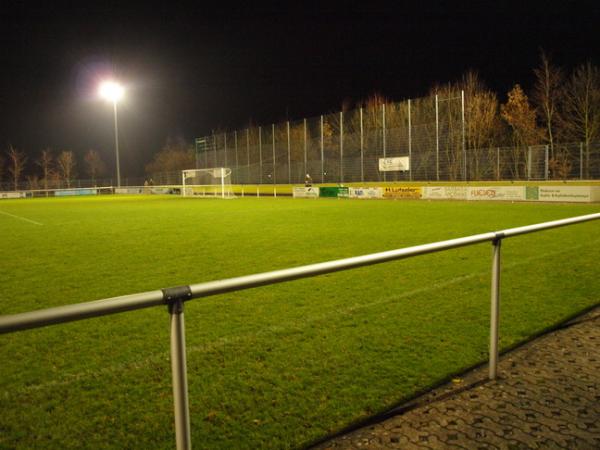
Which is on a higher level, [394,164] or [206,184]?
[394,164]

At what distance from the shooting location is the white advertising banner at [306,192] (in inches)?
1476

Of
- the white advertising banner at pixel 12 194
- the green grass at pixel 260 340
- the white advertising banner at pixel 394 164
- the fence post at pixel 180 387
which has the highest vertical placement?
the white advertising banner at pixel 394 164

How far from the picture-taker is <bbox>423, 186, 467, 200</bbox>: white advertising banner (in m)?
28.5

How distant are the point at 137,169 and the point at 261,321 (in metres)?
119

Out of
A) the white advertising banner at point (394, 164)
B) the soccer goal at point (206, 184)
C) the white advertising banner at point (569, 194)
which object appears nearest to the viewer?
the white advertising banner at point (569, 194)

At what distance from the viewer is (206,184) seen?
47.7 metres

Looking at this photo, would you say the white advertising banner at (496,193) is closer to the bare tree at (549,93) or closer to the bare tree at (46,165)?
the bare tree at (549,93)

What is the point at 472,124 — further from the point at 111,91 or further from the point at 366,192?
the point at 111,91

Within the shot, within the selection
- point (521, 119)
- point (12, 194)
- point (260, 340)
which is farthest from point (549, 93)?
point (12, 194)

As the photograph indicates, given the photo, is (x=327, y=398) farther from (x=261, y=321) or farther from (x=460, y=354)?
(x=261, y=321)

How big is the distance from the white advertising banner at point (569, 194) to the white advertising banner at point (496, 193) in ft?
3.55

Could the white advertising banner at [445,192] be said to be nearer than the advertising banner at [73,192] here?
Yes

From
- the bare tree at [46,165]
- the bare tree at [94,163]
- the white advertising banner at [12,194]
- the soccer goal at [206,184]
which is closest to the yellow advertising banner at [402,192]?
the soccer goal at [206,184]

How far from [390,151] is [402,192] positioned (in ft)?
17.7
